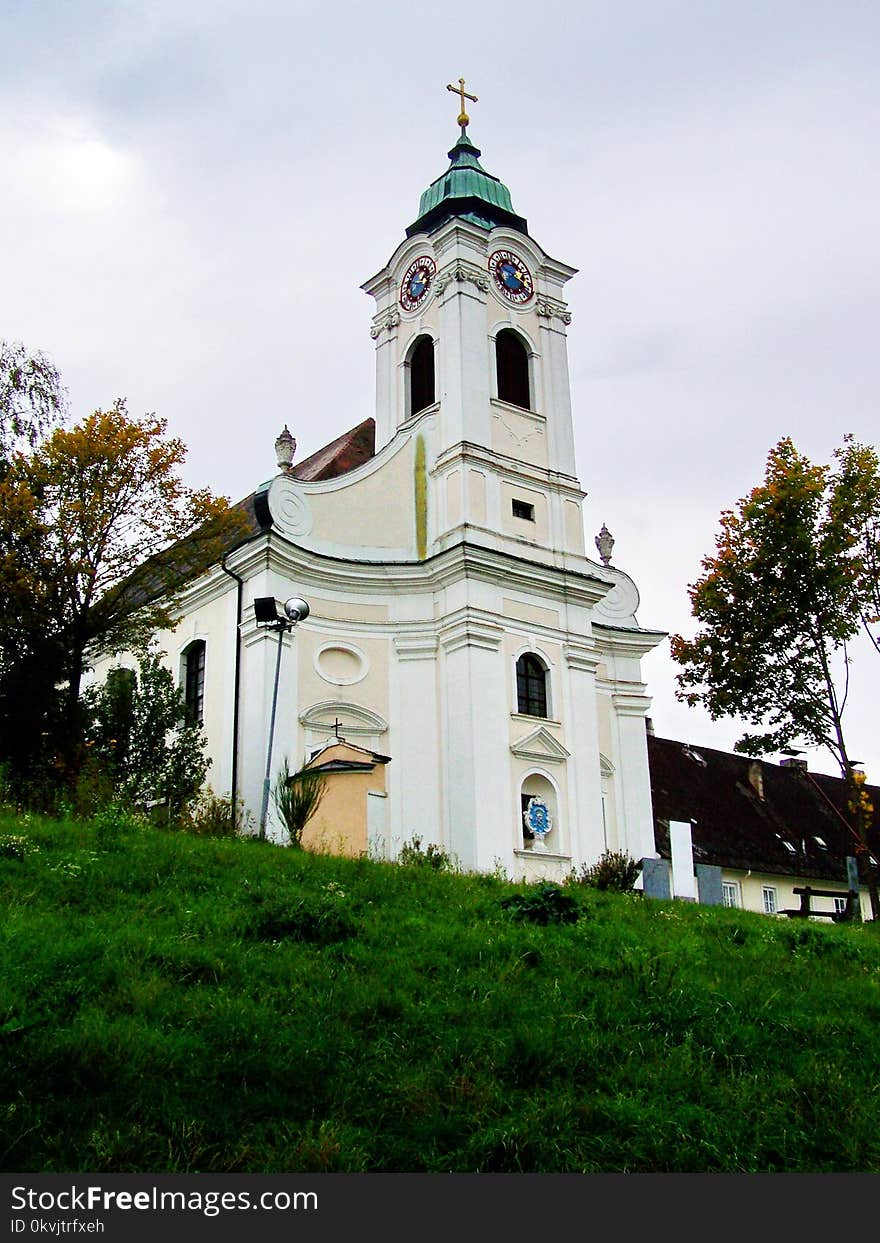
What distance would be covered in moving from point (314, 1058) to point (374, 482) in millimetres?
22606

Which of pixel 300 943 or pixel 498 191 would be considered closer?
→ pixel 300 943

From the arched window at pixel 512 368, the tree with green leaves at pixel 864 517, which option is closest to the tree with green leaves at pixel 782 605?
the tree with green leaves at pixel 864 517

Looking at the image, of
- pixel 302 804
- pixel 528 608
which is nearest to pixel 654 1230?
pixel 302 804

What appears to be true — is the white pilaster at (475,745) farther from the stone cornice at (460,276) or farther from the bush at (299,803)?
the stone cornice at (460,276)

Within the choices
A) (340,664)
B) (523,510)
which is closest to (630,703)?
(523,510)

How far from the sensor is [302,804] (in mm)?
19547

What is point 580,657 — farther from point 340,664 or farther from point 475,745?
point 340,664

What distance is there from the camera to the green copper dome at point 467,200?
3378 cm

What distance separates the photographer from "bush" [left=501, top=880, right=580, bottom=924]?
42.5 ft

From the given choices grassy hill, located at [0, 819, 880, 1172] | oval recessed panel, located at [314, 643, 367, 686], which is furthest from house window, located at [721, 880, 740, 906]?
grassy hill, located at [0, 819, 880, 1172]

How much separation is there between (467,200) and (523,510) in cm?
943

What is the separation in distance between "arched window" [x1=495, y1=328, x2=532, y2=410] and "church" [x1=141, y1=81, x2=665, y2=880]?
0.06m

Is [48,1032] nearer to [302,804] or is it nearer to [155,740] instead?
[302,804]

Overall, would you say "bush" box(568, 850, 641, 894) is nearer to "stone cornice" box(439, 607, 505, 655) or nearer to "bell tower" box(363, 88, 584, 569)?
"stone cornice" box(439, 607, 505, 655)
